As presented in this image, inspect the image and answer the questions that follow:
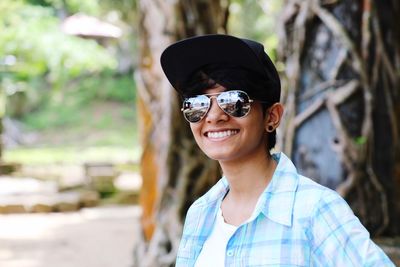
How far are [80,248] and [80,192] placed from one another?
3.00m

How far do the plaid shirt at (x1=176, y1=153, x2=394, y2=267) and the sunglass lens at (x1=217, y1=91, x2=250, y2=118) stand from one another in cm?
13

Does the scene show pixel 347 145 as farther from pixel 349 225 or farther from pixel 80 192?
pixel 80 192

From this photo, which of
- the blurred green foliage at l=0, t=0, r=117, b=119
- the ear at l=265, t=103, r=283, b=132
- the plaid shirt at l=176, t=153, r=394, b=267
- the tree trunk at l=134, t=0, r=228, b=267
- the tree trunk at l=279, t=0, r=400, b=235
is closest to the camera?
the plaid shirt at l=176, t=153, r=394, b=267

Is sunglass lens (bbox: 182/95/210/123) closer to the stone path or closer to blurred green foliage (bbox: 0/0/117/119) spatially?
the stone path

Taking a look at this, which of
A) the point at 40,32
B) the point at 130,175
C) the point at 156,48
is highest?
the point at 40,32

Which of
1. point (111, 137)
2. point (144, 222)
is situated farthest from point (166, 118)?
point (111, 137)

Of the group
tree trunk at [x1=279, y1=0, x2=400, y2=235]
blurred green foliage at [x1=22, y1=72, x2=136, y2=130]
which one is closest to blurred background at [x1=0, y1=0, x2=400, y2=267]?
tree trunk at [x1=279, y1=0, x2=400, y2=235]

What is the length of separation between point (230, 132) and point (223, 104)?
6 centimetres

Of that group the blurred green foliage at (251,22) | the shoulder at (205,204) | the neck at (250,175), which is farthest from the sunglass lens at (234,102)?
the blurred green foliage at (251,22)

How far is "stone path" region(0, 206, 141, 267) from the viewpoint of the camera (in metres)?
5.29

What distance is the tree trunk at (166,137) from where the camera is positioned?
12.8 feet

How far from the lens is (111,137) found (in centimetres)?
1692

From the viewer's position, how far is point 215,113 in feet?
3.94

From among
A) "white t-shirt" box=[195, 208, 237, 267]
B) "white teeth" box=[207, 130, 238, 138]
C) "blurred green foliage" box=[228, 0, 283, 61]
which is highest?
"blurred green foliage" box=[228, 0, 283, 61]
